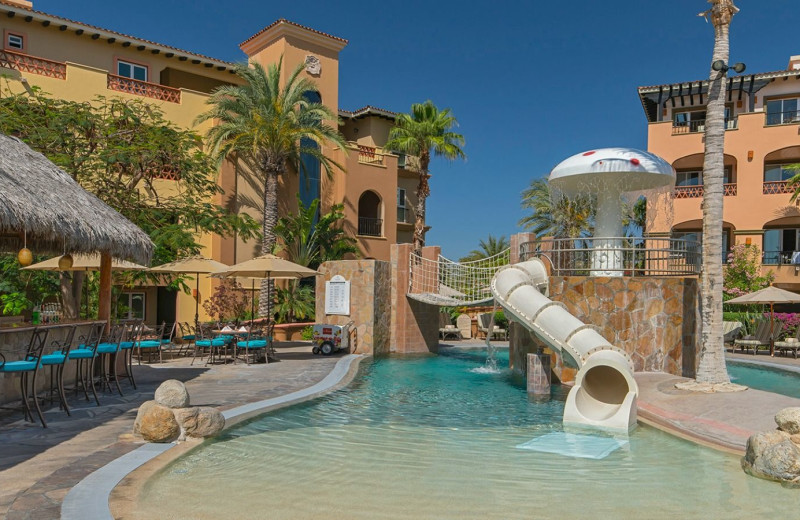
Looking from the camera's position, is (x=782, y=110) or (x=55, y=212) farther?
(x=782, y=110)

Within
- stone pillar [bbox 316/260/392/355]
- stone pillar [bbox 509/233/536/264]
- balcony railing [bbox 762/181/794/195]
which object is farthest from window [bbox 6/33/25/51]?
balcony railing [bbox 762/181/794/195]

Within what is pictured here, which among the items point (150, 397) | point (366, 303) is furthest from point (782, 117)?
point (150, 397)

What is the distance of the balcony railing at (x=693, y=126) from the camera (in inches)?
1201

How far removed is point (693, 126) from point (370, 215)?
17.3 metres

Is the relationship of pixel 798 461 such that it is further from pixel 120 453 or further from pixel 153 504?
pixel 120 453

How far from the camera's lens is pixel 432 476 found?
6715mm

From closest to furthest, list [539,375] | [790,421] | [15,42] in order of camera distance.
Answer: [790,421]
[539,375]
[15,42]

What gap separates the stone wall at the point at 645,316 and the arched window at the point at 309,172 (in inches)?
667

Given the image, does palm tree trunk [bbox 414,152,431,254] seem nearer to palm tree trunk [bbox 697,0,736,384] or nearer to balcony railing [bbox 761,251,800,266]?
balcony railing [bbox 761,251,800,266]

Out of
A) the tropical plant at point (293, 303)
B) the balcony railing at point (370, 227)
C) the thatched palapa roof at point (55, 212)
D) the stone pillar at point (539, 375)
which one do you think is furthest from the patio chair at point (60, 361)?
the balcony railing at point (370, 227)

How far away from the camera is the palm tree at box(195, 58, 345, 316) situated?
76.7 feet

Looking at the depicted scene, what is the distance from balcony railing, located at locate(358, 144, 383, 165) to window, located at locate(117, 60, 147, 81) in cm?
974

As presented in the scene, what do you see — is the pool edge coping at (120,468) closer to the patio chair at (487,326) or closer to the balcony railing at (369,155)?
the patio chair at (487,326)

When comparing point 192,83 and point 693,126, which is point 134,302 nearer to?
point 192,83
